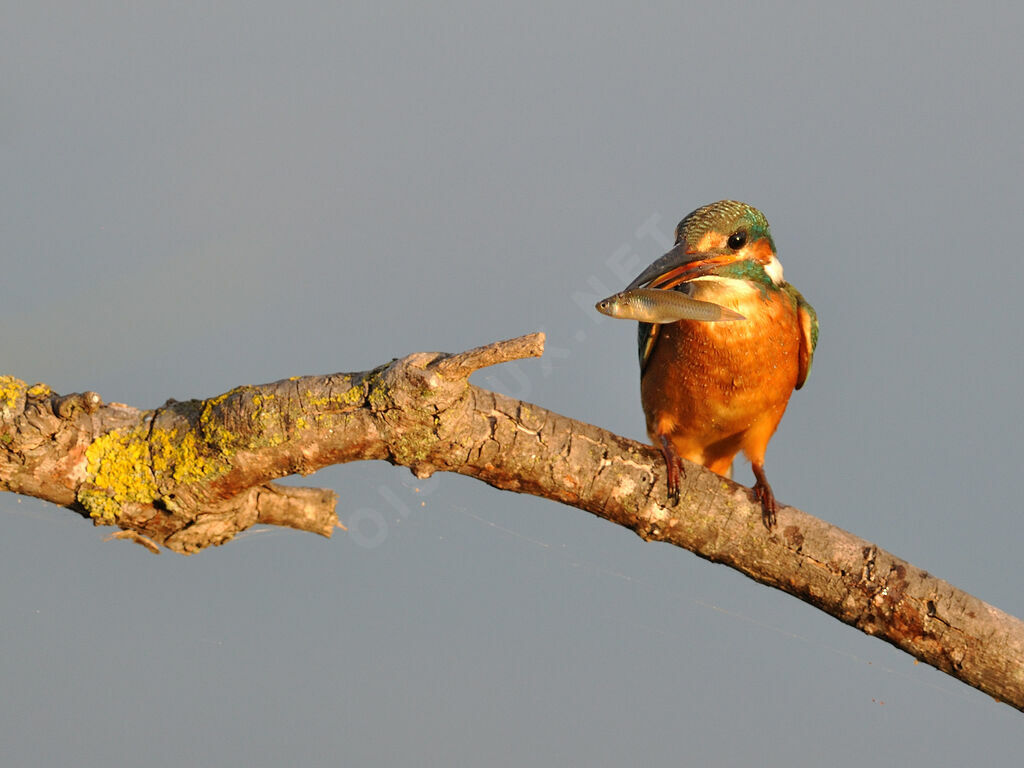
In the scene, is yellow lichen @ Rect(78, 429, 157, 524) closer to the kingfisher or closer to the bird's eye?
the kingfisher

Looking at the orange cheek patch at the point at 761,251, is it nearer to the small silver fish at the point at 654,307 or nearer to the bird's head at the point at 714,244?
the bird's head at the point at 714,244

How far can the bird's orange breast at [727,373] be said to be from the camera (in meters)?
3.42

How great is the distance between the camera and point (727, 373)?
343cm

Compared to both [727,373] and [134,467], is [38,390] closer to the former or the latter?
[134,467]

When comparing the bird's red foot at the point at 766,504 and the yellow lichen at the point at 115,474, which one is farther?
the bird's red foot at the point at 766,504

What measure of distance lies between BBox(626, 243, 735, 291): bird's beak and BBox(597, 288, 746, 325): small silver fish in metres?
0.28

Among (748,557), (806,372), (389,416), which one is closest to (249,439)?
(389,416)

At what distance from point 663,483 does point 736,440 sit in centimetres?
120

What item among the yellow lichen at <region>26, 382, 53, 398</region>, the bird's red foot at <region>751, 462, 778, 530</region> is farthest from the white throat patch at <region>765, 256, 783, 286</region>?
the yellow lichen at <region>26, 382, 53, 398</region>

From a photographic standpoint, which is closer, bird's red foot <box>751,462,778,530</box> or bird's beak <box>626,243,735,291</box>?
bird's red foot <box>751,462,778,530</box>

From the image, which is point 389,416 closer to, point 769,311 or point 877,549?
point 877,549

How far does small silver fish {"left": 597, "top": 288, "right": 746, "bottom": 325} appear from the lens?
8.59 feet

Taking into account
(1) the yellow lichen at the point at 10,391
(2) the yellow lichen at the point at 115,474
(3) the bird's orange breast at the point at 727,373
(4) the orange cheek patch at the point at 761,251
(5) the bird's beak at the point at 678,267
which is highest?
(4) the orange cheek patch at the point at 761,251

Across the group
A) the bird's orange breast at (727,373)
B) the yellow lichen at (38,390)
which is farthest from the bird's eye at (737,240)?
the yellow lichen at (38,390)
